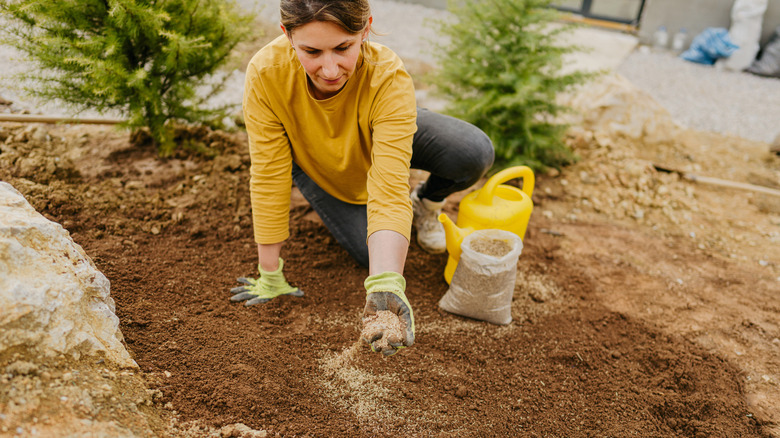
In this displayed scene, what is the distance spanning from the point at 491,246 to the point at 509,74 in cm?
166

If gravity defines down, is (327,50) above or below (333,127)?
above

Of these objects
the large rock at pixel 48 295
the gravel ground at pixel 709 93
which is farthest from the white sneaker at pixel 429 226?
the gravel ground at pixel 709 93

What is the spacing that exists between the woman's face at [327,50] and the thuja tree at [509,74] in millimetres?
1842

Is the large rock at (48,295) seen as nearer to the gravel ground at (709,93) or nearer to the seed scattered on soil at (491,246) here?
the seed scattered on soil at (491,246)

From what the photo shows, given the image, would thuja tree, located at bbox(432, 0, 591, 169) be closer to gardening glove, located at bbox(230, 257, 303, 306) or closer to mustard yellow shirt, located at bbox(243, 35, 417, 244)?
mustard yellow shirt, located at bbox(243, 35, 417, 244)

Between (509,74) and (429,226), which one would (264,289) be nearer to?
(429,226)

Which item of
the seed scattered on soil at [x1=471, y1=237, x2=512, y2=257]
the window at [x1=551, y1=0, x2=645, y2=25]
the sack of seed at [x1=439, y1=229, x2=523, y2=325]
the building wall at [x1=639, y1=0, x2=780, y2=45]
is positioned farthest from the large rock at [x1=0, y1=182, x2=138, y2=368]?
the building wall at [x1=639, y1=0, x2=780, y2=45]

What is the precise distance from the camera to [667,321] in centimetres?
233

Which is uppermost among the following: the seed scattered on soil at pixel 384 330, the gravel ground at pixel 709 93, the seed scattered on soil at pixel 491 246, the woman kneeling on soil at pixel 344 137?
the woman kneeling on soil at pixel 344 137

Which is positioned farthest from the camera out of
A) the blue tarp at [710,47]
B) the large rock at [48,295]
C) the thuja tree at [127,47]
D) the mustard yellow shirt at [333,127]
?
the blue tarp at [710,47]

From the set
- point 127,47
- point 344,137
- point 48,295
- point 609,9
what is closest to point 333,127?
point 344,137

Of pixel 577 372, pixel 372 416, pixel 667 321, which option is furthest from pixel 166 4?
pixel 667 321

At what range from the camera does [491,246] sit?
2170mm

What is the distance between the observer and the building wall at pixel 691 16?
6389mm
